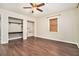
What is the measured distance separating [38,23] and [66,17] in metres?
3.37

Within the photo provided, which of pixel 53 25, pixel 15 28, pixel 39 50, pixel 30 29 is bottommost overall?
pixel 39 50

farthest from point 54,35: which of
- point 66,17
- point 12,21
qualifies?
point 12,21

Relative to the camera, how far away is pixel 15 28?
611cm

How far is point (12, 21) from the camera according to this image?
584cm

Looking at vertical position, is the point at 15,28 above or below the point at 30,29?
above

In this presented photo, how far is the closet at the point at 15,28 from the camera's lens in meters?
5.60

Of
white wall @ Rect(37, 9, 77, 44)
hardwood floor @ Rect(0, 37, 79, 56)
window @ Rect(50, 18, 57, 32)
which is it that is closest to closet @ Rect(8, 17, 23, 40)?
hardwood floor @ Rect(0, 37, 79, 56)

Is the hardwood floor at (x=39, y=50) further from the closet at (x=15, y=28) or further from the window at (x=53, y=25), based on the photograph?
the window at (x=53, y=25)

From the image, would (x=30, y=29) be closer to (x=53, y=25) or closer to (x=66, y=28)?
(x=53, y=25)

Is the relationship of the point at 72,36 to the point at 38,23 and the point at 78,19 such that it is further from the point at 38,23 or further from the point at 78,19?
the point at 38,23

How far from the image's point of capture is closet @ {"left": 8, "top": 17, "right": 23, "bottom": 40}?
5599 millimetres

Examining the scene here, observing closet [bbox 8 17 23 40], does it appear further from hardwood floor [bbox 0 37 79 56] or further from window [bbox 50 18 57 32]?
window [bbox 50 18 57 32]

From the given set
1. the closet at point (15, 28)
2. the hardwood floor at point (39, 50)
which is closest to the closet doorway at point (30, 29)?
the closet at point (15, 28)

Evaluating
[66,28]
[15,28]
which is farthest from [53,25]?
[15,28]
